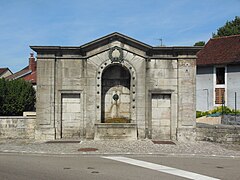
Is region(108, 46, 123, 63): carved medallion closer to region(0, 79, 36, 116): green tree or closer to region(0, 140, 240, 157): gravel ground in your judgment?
region(0, 140, 240, 157): gravel ground

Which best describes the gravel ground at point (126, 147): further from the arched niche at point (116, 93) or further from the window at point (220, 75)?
the window at point (220, 75)

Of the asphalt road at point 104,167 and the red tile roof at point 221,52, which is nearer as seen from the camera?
the asphalt road at point 104,167

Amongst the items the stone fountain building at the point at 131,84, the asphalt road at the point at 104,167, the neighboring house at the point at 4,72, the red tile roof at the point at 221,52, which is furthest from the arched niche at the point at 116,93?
the neighboring house at the point at 4,72

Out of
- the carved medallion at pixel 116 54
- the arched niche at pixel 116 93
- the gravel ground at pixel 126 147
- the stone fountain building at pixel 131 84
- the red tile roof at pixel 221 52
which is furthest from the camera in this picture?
the red tile roof at pixel 221 52

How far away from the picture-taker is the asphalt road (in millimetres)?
8641

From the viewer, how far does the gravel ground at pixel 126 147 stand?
43.3 ft

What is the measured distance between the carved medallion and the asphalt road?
6397 mm

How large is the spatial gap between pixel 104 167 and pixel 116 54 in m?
8.37

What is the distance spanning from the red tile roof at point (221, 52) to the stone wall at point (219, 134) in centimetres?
1802

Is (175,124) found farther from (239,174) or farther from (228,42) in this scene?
(228,42)

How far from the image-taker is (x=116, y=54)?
1738 cm

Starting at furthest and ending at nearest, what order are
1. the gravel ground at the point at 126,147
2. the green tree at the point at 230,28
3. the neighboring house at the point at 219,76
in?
the green tree at the point at 230,28, the neighboring house at the point at 219,76, the gravel ground at the point at 126,147

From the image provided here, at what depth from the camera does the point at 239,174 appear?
30.3ft

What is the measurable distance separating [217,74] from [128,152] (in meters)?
24.8
